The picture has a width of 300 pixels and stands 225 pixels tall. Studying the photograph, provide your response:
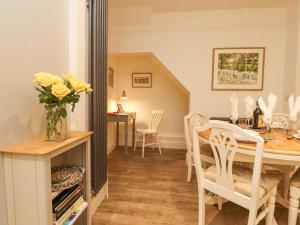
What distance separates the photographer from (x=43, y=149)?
1.01 metres

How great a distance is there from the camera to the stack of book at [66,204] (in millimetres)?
1174

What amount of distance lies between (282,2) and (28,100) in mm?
3611

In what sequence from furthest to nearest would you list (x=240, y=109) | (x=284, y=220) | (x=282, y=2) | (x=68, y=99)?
(x=240, y=109) < (x=282, y=2) < (x=284, y=220) < (x=68, y=99)

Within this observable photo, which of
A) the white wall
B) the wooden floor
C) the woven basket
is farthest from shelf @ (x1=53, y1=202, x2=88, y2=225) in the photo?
the wooden floor

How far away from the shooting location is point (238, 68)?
334 centimetres

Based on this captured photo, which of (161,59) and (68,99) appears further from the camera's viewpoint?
(161,59)

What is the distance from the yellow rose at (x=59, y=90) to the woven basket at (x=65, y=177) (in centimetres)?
52

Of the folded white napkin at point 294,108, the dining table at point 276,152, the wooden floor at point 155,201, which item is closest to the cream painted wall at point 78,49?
the wooden floor at point 155,201

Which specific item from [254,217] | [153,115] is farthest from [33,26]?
[153,115]

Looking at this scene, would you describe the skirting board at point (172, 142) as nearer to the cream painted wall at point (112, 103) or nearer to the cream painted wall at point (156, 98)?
the cream painted wall at point (156, 98)

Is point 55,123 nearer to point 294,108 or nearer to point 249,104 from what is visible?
point 249,104

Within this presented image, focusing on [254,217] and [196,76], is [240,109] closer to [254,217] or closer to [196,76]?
[196,76]

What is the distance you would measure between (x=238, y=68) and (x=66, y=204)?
10.4ft

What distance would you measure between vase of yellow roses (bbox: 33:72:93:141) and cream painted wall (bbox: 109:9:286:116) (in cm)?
251
